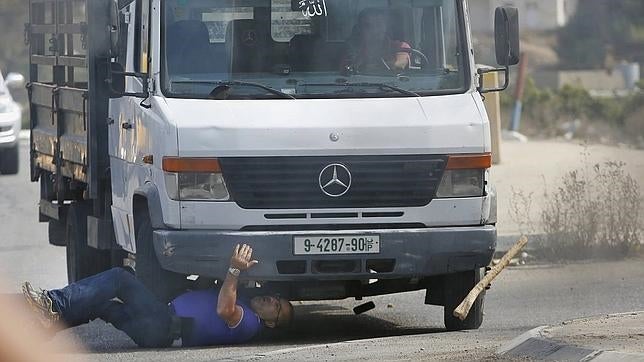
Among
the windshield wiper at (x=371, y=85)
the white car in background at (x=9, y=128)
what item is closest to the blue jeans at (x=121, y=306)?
the windshield wiper at (x=371, y=85)

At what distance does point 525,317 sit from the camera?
10.6 m

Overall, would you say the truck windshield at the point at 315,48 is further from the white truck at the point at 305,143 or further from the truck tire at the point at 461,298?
the truck tire at the point at 461,298

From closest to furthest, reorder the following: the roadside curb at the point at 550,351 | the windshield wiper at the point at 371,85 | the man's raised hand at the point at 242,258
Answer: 1. the roadside curb at the point at 550,351
2. the man's raised hand at the point at 242,258
3. the windshield wiper at the point at 371,85

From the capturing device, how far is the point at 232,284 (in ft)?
29.1

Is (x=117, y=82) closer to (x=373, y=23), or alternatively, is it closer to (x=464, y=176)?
(x=373, y=23)

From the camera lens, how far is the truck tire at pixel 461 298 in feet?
32.1

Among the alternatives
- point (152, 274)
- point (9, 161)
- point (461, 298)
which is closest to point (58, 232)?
point (152, 274)

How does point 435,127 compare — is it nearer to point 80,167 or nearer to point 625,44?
point 80,167

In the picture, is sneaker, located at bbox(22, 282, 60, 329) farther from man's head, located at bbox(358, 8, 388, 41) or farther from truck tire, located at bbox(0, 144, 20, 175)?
truck tire, located at bbox(0, 144, 20, 175)

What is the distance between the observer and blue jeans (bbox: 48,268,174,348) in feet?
29.1

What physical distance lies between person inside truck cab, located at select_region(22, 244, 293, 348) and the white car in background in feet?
46.6

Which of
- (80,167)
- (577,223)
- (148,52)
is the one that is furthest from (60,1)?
(577,223)

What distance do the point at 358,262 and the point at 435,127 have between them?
0.90 metres

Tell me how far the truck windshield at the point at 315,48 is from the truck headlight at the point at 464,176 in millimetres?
519
